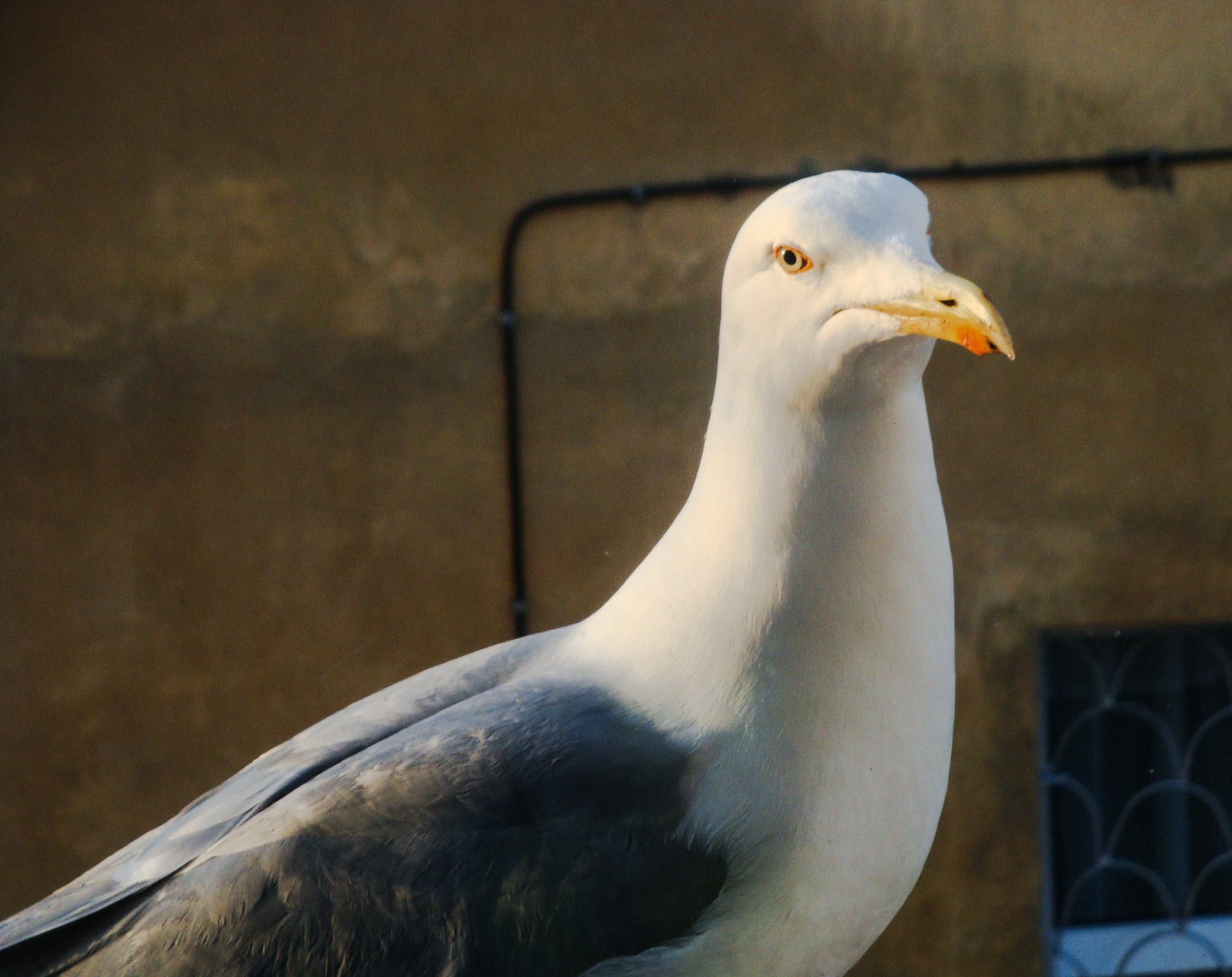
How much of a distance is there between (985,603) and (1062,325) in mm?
623

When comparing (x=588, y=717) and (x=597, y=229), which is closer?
(x=588, y=717)

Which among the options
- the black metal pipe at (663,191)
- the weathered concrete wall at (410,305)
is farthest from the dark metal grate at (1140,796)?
the black metal pipe at (663,191)

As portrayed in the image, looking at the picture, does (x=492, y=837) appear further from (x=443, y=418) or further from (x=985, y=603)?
Result: (x=985, y=603)

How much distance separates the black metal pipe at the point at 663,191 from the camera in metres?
2.70

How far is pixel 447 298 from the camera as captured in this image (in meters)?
2.73

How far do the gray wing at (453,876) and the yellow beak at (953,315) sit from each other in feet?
1.23

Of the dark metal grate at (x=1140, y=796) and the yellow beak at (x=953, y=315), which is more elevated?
the yellow beak at (x=953, y=315)

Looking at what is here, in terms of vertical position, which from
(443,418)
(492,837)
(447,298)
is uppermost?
(447,298)

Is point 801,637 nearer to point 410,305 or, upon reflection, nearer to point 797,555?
point 797,555

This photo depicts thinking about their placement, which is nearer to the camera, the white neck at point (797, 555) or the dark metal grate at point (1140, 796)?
the white neck at point (797, 555)

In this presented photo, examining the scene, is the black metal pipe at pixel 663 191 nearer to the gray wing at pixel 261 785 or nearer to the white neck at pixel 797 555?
the gray wing at pixel 261 785

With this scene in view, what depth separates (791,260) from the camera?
98cm

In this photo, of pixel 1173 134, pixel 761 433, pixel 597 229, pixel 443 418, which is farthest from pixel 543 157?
pixel 761 433

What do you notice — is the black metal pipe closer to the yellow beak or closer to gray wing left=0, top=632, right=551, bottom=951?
gray wing left=0, top=632, right=551, bottom=951
